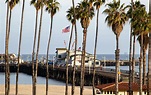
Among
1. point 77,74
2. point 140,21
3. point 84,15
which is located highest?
point 84,15

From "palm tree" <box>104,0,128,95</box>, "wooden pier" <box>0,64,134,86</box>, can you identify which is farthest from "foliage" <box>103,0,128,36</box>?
"wooden pier" <box>0,64,134,86</box>

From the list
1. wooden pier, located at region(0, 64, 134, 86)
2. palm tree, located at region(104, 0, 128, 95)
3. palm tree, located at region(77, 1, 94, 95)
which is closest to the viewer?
palm tree, located at region(104, 0, 128, 95)

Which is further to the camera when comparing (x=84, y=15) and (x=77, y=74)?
(x=77, y=74)

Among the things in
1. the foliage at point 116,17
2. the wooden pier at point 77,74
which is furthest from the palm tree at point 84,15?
the wooden pier at point 77,74

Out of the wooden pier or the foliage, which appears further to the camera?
the wooden pier

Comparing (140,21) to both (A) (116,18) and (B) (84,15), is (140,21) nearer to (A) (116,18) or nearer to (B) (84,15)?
(A) (116,18)

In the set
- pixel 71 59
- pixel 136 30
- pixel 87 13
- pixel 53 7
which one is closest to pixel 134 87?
pixel 136 30

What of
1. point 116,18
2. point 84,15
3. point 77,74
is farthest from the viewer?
point 77,74

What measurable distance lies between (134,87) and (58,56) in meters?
114

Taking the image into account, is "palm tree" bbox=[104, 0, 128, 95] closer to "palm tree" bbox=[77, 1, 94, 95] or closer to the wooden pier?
"palm tree" bbox=[77, 1, 94, 95]

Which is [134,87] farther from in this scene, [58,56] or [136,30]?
[58,56]

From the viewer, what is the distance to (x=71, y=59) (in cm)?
13588

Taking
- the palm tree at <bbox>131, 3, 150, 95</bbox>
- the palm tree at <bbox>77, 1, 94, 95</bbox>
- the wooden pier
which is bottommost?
the wooden pier

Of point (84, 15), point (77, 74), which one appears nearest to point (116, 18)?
point (84, 15)
